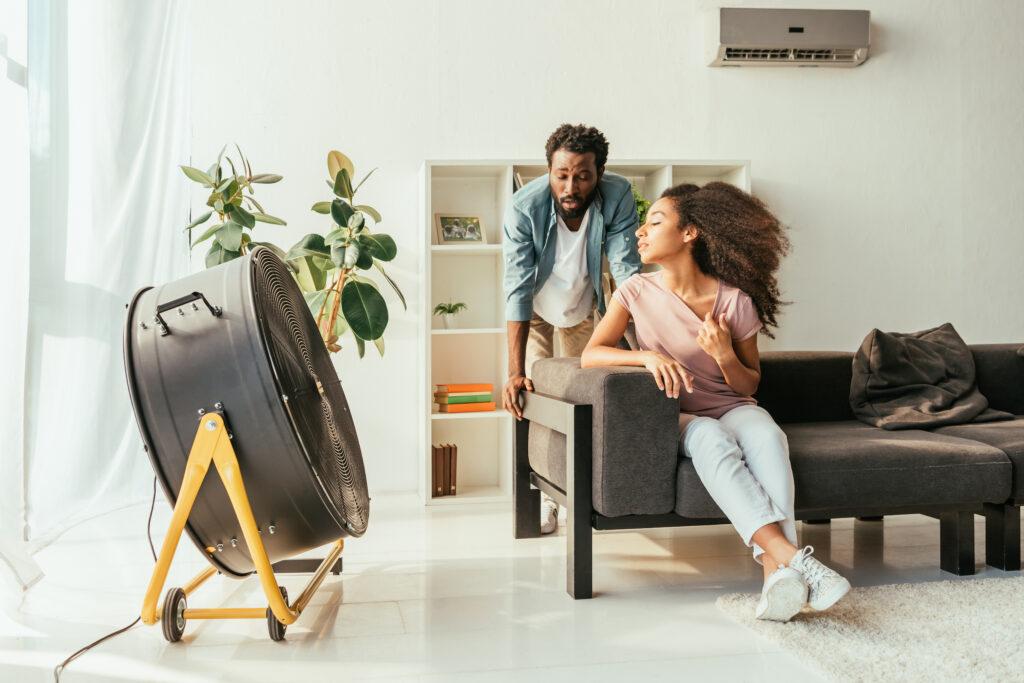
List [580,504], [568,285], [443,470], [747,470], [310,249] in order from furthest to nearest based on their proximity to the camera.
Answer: [443,470] → [310,249] → [568,285] → [580,504] → [747,470]

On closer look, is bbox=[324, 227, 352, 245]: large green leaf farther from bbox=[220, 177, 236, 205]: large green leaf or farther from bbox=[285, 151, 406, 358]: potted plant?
bbox=[220, 177, 236, 205]: large green leaf

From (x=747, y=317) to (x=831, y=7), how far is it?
247cm

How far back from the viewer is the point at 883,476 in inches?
95.3

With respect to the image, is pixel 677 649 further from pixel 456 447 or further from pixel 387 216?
pixel 387 216

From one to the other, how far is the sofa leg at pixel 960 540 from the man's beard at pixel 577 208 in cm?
144

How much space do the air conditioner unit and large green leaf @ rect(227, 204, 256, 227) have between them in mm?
2208

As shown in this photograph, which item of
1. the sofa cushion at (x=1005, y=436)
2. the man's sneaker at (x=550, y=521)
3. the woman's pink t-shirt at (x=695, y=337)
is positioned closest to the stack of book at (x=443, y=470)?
the man's sneaker at (x=550, y=521)

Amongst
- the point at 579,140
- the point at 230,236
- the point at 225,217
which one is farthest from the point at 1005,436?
the point at 225,217

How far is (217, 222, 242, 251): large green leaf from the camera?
327 centimetres

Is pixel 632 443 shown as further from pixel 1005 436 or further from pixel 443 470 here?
pixel 443 470

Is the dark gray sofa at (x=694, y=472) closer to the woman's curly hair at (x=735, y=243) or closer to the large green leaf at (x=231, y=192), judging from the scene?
the woman's curly hair at (x=735, y=243)

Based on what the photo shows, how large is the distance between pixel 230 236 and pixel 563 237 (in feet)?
3.90

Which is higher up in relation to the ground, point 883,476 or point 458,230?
point 458,230

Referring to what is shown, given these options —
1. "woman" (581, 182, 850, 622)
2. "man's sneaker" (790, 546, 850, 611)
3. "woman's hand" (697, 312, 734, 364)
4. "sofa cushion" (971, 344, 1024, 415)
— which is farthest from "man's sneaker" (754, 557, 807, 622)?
"sofa cushion" (971, 344, 1024, 415)
